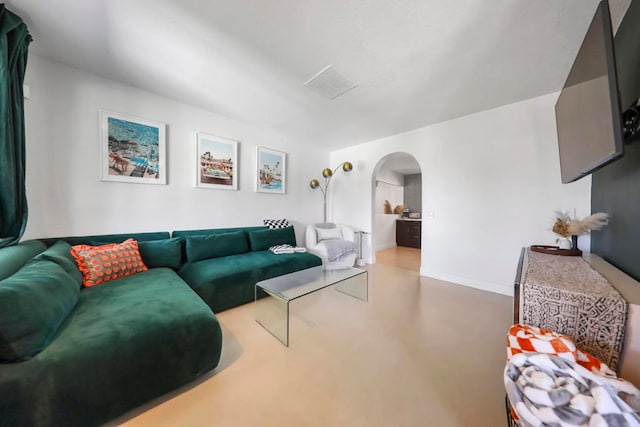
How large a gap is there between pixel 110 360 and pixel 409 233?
5.73m

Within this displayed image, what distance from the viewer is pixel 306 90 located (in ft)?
7.56

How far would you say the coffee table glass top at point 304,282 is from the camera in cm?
181

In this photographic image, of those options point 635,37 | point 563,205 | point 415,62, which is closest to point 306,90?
point 415,62

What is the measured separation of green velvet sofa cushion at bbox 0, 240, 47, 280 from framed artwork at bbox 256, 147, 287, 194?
2.29 meters

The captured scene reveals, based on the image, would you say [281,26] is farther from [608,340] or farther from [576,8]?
[608,340]

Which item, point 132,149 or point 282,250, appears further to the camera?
point 282,250

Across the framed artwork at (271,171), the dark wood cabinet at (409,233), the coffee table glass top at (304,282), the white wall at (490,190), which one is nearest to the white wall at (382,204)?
the dark wood cabinet at (409,233)

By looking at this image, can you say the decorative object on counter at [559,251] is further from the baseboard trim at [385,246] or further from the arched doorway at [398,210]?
the baseboard trim at [385,246]

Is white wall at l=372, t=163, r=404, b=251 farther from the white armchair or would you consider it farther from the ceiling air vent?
the ceiling air vent

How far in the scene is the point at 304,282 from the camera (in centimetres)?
214

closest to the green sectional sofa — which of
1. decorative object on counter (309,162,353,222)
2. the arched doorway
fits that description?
decorative object on counter (309,162,353,222)

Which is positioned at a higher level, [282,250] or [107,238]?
[107,238]

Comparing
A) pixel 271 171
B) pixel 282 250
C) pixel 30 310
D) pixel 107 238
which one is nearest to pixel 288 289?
pixel 282 250

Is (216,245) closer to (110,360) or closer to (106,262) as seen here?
(106,262)
